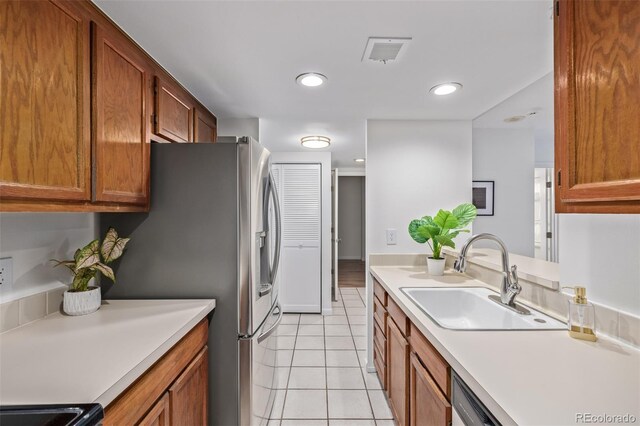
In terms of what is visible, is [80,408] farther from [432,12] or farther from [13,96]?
[432,12]

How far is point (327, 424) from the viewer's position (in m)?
2.03

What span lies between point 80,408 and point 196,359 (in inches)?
30.7

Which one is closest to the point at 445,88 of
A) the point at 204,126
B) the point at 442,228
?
the point at 442,228

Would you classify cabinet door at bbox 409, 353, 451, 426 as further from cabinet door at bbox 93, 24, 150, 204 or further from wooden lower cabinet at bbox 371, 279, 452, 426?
cabinet door at bbox 93, 24, 150, 204

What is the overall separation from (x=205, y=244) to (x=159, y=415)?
80cm

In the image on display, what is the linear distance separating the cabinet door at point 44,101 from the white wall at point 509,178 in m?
2.67

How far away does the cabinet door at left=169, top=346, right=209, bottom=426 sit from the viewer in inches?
50.8

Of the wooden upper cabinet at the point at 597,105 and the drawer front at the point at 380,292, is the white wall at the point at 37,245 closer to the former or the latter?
→ the drawer front at the point at 380,292

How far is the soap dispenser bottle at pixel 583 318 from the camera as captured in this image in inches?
45.1

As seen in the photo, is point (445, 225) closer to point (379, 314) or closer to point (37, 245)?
point (379, 314)

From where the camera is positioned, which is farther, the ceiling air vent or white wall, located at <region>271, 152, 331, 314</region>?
white wall, located at <region>271, 152, 331, 314</region>

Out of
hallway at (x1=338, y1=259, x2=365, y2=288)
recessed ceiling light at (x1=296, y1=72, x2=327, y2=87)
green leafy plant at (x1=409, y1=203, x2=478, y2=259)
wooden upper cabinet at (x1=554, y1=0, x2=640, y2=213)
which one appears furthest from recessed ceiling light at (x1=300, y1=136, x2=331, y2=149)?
hallway at (x1=338, y1=259, x2=365, y2=288)

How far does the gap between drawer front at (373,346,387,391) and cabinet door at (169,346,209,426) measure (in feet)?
3.92

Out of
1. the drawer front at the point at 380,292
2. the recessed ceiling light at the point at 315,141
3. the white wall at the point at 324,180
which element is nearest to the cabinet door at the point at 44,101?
the drawer front at the point at 380,292
